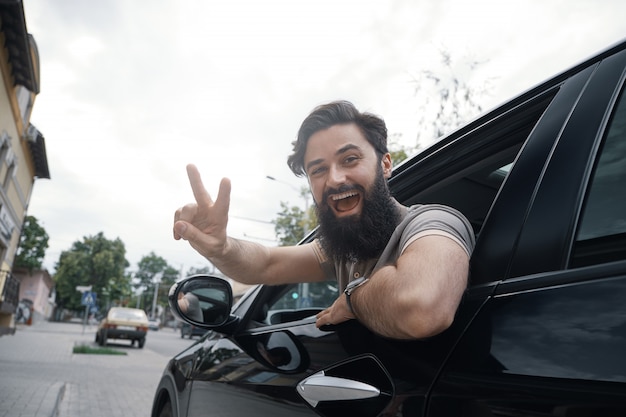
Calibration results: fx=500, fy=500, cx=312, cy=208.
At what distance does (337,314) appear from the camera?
1325 mm

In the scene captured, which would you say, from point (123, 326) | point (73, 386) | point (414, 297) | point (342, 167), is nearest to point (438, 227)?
point (414, 297)

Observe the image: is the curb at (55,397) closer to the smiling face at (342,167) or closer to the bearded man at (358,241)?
the bearded man at (358,241)

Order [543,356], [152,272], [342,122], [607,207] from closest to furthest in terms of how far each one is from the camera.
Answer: [543,356] → [607,207] → [342,122] → [152,272]

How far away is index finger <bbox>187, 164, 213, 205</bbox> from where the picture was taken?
1.73m

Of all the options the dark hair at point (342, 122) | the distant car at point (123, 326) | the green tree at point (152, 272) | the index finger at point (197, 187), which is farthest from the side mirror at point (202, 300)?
the green tree at point (152, 272)

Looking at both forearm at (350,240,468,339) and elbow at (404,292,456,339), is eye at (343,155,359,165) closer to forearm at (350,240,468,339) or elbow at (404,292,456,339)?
forearm at (350,240,468,339)

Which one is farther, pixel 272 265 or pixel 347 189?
pixel 272 265

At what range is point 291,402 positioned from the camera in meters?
1.42

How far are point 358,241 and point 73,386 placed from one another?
28.2ft

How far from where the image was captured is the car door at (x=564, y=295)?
0.77 m

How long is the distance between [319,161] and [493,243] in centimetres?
92

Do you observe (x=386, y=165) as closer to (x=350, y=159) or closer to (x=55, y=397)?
(x=350, y=159)

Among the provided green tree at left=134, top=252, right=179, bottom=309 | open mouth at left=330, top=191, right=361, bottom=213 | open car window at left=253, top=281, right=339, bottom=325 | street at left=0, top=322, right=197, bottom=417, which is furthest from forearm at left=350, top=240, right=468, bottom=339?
green tree at left=134, top=252, right=179, bottom=309

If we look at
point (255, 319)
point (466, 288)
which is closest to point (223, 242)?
point (255, 319)
